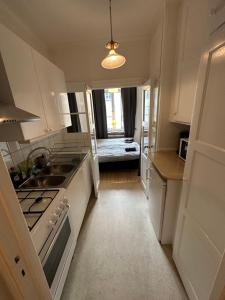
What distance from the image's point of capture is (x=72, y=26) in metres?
1.95

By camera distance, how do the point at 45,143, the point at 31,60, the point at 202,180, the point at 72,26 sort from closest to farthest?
the point at 202,180 < the point at 31,60 < the point at 72,26 < the point at 45,143

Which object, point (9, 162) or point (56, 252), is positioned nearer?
point (56, 252)

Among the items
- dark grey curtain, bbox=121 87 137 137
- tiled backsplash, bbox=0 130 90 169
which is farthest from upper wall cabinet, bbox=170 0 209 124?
dark grey curtain, bbox=121 87 137 137

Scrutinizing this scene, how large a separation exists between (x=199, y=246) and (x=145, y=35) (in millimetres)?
2886

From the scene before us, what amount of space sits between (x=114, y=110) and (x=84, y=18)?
139 inches

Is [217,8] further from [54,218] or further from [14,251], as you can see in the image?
[54,218]

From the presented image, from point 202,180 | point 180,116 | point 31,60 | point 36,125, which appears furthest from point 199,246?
point 31,60

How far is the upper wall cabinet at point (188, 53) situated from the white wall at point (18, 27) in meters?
1.94

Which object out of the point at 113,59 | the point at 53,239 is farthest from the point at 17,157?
the point at 113,59

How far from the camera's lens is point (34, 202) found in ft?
3.86

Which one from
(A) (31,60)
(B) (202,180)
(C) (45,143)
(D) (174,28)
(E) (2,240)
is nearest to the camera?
(E) (2,240)

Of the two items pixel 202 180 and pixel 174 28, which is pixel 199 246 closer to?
pixel 202 180

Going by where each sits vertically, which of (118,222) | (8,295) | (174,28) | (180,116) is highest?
(174,28)

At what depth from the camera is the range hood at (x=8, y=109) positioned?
0.87 meters
